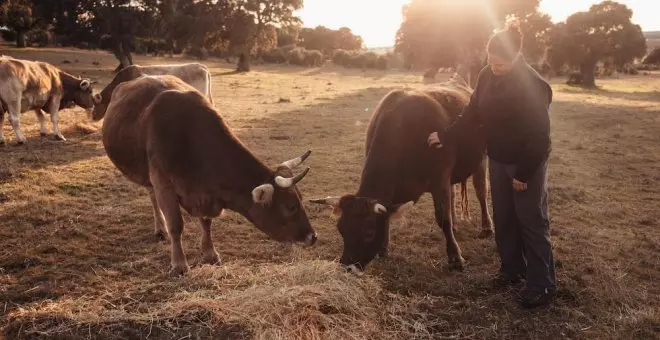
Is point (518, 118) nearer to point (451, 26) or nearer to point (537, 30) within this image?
point (451, 26)

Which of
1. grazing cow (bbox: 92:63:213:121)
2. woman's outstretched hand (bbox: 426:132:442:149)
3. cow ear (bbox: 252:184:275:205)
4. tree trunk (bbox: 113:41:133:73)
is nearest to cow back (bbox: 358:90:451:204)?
woman's outstretched hand (bbox: 426:132:442:149)

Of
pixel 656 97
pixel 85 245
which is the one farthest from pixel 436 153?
pixel 656 97

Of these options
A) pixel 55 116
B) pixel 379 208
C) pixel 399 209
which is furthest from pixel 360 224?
pixel 55 116

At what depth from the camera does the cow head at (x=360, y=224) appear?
202 inches

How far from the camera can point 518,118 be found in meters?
4.57

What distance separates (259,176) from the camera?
5188mm

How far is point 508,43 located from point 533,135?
900 millimetres

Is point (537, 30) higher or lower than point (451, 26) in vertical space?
higher

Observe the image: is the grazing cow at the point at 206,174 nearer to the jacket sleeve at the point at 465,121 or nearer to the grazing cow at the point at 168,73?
the jacket sleeve at the point at 465,121

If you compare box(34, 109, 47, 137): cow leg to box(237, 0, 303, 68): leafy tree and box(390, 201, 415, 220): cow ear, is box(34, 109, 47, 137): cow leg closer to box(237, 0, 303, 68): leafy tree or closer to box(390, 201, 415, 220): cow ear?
box(390, 201, 415, 220): cow ear

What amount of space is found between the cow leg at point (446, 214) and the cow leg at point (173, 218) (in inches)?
119

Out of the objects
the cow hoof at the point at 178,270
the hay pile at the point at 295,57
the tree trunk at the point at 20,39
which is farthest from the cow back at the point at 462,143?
the hay pile at the point at 295,57

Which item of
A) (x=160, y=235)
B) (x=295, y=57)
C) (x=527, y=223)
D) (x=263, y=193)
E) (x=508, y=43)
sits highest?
(x=295, y=57)

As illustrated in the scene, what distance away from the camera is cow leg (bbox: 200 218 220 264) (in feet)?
19.2
